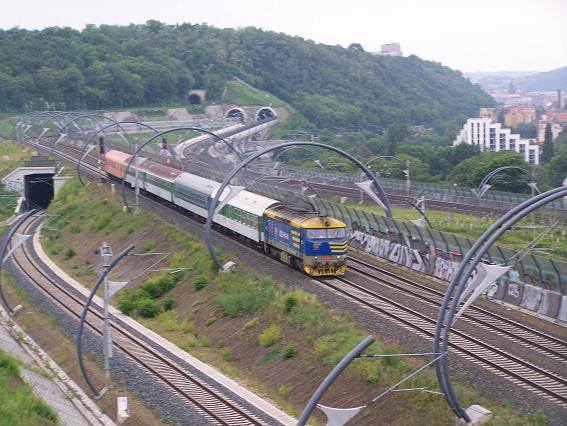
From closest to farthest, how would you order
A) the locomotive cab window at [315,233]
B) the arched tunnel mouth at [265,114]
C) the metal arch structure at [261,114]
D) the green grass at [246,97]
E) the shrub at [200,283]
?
the locomotive cab window at [315,233]
the shrub at [200,283]
the metal arch structure at [261,114]
the arched tunnel mouth at [265,114]
the green grass at [246,97]

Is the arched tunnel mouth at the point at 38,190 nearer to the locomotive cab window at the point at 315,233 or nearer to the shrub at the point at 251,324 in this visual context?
the locomotive cab window at the point at 315,233

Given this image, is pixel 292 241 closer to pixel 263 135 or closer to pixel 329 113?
pixel 263 135

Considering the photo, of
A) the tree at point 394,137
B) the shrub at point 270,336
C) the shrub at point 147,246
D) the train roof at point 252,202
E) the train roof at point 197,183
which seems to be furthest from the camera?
the tree at point 394,137

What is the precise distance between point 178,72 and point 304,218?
12861 centimetres

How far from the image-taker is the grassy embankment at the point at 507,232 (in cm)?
4992

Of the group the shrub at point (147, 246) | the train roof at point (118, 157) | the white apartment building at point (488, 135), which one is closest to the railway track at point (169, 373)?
the shrub at point (147, 246)

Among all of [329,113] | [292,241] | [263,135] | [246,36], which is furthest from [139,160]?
[246,36]

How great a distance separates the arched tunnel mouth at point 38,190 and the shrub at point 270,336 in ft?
176

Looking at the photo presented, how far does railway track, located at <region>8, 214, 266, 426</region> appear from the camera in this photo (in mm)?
25734

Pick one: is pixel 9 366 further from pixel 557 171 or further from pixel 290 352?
pixel 557 171

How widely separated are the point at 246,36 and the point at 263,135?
6465 centimetres

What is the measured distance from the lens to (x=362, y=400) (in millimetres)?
25156

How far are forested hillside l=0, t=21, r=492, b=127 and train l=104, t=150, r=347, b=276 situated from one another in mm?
90258

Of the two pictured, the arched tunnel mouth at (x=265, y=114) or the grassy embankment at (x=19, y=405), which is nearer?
the grassy embankment at (x=19, y=405)
